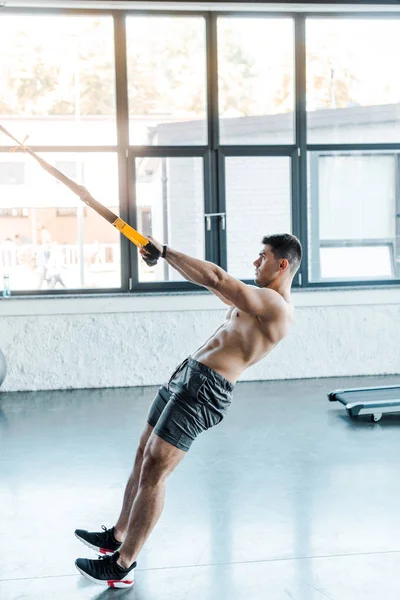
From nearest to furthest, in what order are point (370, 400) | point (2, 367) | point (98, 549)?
point (98, 549)
point (370, 400)
point (2, 367)

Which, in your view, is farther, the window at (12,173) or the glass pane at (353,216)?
the glass pane at (353,216)

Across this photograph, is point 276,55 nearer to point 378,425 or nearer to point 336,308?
point 336,308

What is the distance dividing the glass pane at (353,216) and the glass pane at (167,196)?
1089 mm

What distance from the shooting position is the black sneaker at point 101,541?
282 centimetres

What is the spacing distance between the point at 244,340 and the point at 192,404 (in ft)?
0.99

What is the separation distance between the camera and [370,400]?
5215mm

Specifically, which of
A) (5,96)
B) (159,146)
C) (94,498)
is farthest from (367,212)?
(94,498)

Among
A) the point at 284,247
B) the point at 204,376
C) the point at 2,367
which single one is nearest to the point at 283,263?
the point at 284,247

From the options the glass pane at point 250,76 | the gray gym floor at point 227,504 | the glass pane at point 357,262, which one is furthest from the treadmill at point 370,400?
the glass pane at point 250,76

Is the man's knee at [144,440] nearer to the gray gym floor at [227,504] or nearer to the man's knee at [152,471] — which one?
the man's knee at [152,471]

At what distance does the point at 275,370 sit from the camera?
6582 millimetres

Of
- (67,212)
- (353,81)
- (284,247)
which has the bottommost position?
(284,247)

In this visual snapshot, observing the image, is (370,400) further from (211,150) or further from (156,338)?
(211,150)

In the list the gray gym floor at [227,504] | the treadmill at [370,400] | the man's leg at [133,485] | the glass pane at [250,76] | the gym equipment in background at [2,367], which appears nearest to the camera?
the gray gym floor at [227,504]
